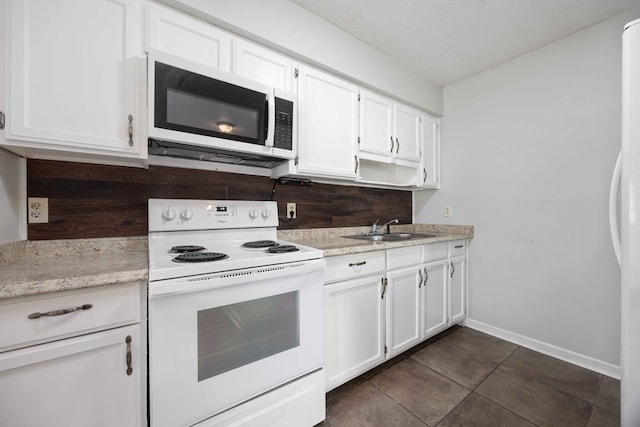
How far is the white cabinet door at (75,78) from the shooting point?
98 cm

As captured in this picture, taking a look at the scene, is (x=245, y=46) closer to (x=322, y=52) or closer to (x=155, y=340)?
(x=322, y=52)

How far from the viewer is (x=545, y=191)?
201 centimetres

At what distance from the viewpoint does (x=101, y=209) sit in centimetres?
135

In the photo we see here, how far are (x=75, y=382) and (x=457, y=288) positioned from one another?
2.59 m

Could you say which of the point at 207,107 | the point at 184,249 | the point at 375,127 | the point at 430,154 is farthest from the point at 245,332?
the point at 430,154

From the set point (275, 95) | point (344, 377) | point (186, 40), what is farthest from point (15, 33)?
point (344, 377)

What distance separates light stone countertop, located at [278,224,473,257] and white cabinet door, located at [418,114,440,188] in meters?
0.49

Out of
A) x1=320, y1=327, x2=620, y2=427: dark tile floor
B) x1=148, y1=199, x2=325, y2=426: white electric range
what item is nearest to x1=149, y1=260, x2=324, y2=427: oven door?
x1=148, y1=199, x2=325, y2=426: white electric range

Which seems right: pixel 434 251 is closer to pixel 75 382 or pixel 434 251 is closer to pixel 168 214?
pixel 168 214

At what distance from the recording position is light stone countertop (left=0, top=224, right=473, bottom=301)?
2.63 feet

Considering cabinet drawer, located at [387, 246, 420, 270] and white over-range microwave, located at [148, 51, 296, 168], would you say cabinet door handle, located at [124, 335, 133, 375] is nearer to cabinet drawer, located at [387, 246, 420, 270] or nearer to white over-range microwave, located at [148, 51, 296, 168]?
white over-range microwave, located at [148, 51, 296, 168]

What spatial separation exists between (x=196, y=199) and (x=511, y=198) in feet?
8.17

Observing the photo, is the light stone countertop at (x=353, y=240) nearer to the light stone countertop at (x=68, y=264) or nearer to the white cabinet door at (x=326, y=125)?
the white cabinet door at (x=326, y=125)

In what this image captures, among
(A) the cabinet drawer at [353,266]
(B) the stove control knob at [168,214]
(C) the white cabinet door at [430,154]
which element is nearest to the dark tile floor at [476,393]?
(A) the cabinet drawer at [353,266]
